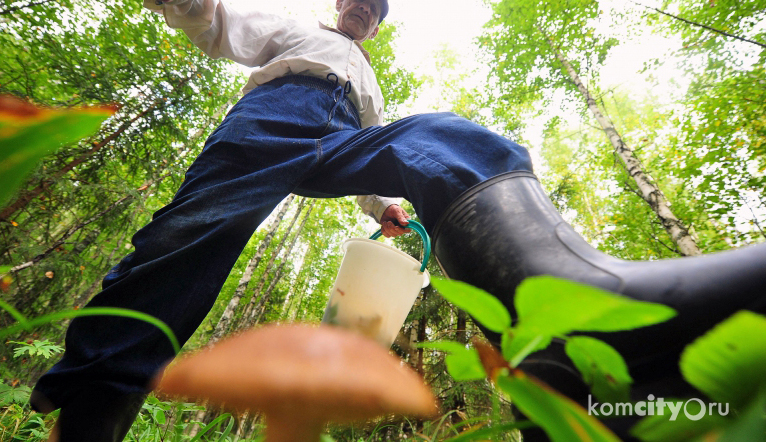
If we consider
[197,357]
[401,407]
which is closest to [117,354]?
[197,357]

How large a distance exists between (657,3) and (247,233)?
8020mm

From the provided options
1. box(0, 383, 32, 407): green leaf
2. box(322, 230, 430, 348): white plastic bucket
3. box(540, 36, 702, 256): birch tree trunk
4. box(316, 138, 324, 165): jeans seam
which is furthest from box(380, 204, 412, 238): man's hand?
box(540, 36, 702, 256): birch tree trunk

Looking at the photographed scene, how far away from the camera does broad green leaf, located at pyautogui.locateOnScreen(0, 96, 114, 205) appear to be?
17cm

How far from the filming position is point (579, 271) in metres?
0.49

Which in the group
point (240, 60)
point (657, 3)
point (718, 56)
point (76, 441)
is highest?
point (657, 3)

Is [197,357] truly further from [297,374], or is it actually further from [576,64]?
[576,64]

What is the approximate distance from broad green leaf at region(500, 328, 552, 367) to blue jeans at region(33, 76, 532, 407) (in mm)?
521

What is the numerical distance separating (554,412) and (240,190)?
0.99 metres

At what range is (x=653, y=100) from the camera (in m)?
10.5

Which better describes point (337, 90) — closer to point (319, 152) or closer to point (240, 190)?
point (319, 152)

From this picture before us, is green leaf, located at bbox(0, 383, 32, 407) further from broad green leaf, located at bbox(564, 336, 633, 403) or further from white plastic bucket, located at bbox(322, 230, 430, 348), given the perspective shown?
broad green leaf, located at bbox(564, 336, 633, 403)

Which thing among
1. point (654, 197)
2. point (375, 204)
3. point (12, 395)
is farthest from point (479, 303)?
point (654, 197)

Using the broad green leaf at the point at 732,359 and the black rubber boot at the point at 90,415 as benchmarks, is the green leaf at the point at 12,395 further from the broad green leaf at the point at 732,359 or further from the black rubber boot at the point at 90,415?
the broad green leaf at the point at 732,359

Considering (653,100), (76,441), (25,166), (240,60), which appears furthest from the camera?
(653,100)
